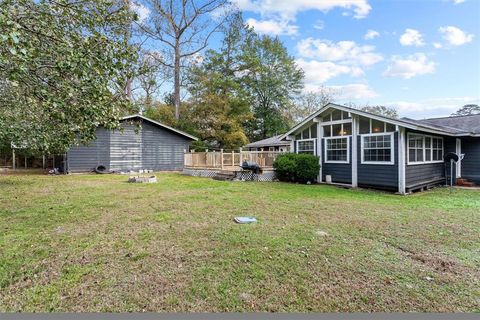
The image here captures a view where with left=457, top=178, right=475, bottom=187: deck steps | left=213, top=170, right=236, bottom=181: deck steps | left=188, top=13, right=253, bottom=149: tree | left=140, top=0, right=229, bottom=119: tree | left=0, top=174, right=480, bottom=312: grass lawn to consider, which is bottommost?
left=0, top=174, right=480, bottom=312: grass lawn

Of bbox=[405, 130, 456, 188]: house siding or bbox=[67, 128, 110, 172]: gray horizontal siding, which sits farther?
bbox=[67, 128, 110, 172]: gray horizontal siding

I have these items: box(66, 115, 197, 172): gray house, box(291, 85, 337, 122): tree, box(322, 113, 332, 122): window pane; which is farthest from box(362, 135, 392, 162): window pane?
box(291, 85, 337, 122): tree

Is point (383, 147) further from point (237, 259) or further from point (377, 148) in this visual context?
point (237, 259)

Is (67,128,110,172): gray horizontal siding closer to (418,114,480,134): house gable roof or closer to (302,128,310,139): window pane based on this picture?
(302,128,310,139): window pane

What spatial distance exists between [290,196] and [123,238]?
5538 millimetres

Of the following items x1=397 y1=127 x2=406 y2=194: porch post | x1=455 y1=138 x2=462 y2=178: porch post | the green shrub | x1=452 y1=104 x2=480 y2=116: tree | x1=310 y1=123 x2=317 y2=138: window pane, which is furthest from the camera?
x1=452 y1=104 x2=480 y2=116: tree

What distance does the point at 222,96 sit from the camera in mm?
25000

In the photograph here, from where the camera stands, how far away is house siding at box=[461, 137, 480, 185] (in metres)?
11.9

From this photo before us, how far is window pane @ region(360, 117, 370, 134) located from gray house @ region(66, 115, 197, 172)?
40.8 feet

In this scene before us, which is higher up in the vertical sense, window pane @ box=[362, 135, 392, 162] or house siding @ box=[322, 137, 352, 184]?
window pane @ box=[362, 135, 392, 162]

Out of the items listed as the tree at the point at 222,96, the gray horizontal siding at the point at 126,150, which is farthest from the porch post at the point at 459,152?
the gray horizontal siding at the point at 126,150

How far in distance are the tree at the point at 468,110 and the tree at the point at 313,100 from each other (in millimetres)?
21340

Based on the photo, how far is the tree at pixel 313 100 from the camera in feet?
109

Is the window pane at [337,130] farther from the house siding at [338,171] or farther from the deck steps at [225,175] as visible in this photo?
the deck steps at [225,175]
